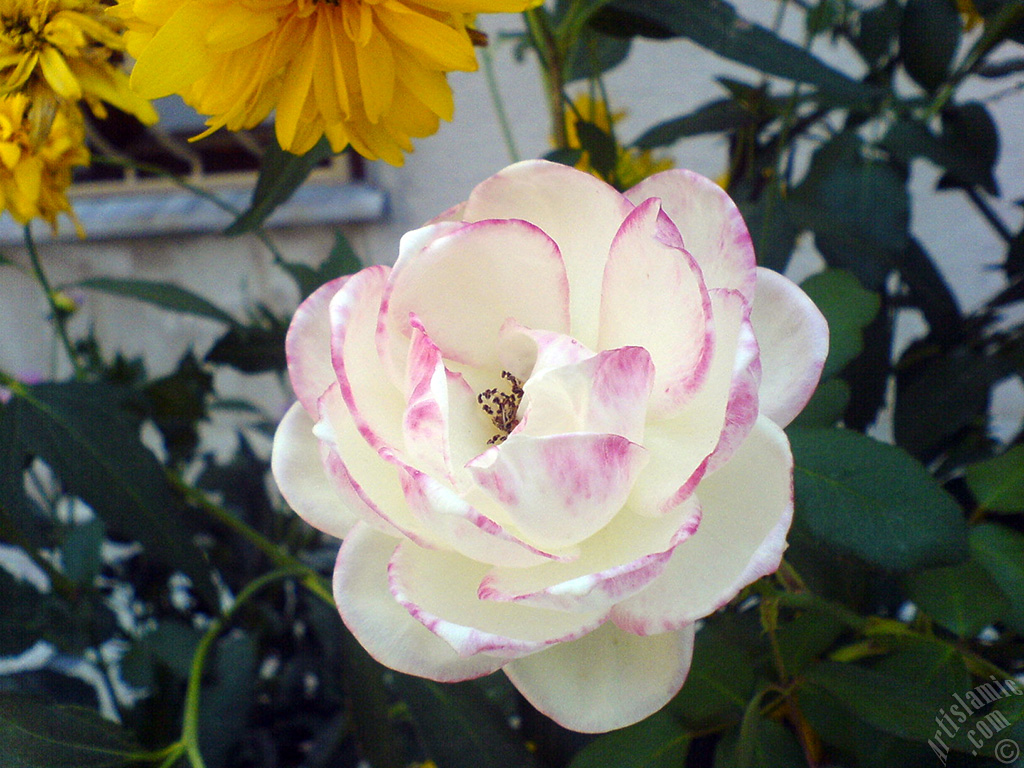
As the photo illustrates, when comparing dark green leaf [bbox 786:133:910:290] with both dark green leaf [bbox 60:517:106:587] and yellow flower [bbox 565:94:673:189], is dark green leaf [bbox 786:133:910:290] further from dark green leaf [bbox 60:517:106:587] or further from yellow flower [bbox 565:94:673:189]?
dark green leaf [bbox 60:517:106:587]

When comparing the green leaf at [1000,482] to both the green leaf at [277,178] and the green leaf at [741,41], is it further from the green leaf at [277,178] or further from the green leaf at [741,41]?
the green leaf at [277,178]

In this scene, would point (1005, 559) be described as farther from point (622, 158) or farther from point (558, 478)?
point (622, 158)

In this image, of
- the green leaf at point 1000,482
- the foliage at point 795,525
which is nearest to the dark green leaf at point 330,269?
the foliage at point 795,525

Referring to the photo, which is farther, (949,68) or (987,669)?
(949,68)

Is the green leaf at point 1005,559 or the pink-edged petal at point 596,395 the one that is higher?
the pink-edged petal at point 596,395

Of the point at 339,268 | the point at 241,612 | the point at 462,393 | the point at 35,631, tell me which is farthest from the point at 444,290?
the point at 241,612

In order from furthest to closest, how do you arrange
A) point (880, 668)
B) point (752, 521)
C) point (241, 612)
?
point (241, 612) → point (880, 668) → point (752, 521)

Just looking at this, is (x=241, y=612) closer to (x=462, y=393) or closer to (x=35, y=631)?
(x=35, y=631)

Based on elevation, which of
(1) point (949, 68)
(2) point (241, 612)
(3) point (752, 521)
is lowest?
(2) point (241, 612)
